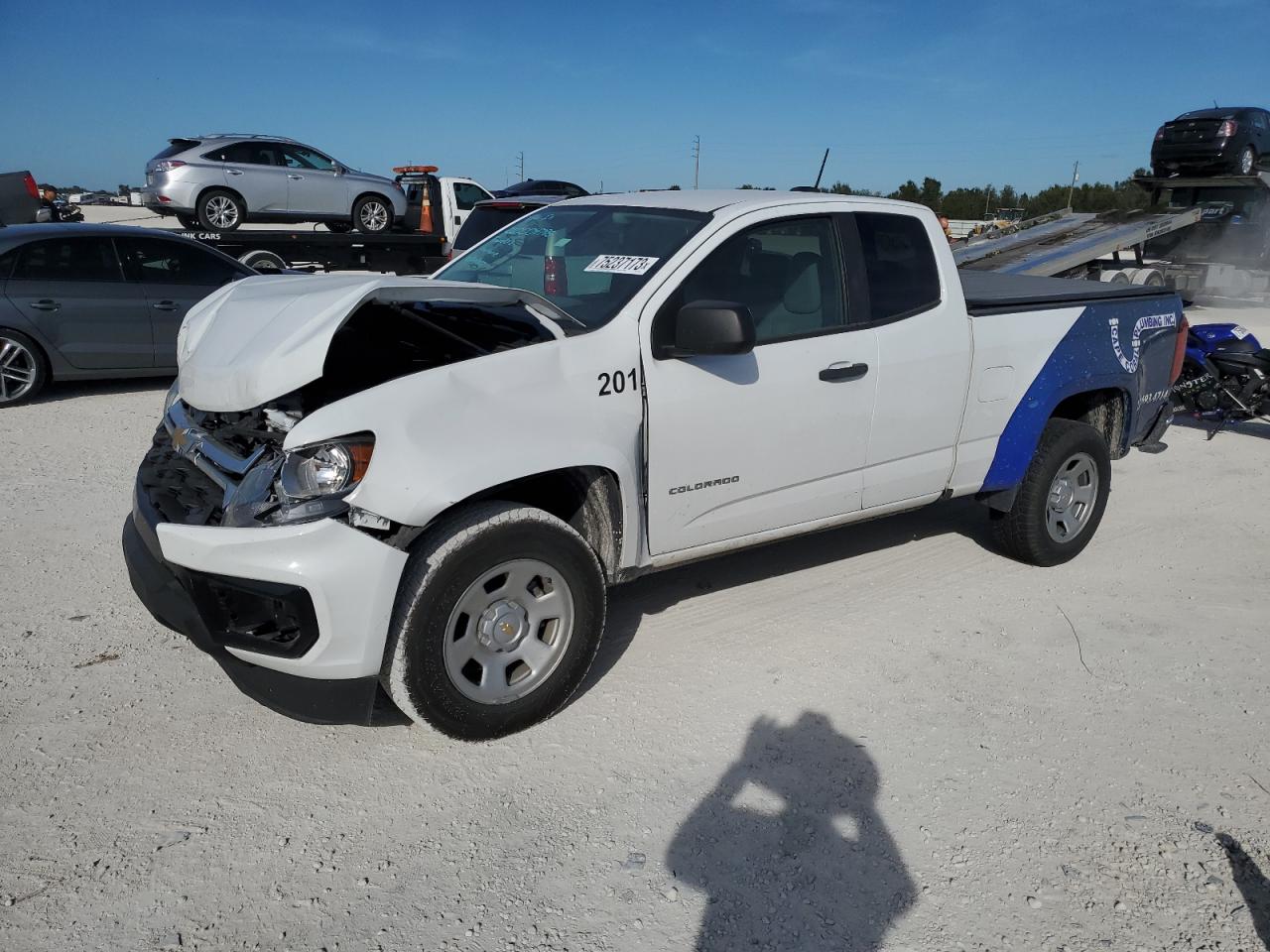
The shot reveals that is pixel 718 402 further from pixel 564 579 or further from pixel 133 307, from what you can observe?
pixel 133 307

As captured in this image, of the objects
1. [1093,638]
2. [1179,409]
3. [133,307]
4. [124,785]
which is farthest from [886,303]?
[133,307]

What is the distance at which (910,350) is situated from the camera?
4359 millimetres

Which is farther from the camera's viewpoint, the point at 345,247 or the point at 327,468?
the point at 345,247

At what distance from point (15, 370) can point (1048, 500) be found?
313 inches

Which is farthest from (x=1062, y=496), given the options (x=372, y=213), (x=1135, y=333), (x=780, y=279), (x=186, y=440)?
(x=372, y=213)

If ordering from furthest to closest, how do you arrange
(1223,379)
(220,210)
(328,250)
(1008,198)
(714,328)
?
(1008,198) → (220,210) → (328,250) → (1223,379) → (714,328)

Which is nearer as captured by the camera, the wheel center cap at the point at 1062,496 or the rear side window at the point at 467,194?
the wheel center cap at the point at 1062,496

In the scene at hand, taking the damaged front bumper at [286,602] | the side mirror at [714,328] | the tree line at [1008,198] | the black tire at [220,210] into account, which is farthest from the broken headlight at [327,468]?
the tree line at [1008,198]

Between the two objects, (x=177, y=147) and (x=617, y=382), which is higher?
(x=177, y=147)

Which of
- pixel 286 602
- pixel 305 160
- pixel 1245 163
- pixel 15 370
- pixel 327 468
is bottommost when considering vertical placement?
pixel 15 370

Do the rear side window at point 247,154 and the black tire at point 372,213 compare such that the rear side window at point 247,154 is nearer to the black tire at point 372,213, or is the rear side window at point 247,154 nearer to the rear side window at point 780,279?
the black tire at point 372,213

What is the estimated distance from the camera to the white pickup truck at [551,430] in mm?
3012

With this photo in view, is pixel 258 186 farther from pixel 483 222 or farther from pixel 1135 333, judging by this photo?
pixel 1135 333

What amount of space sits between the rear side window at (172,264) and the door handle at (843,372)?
6854mm
